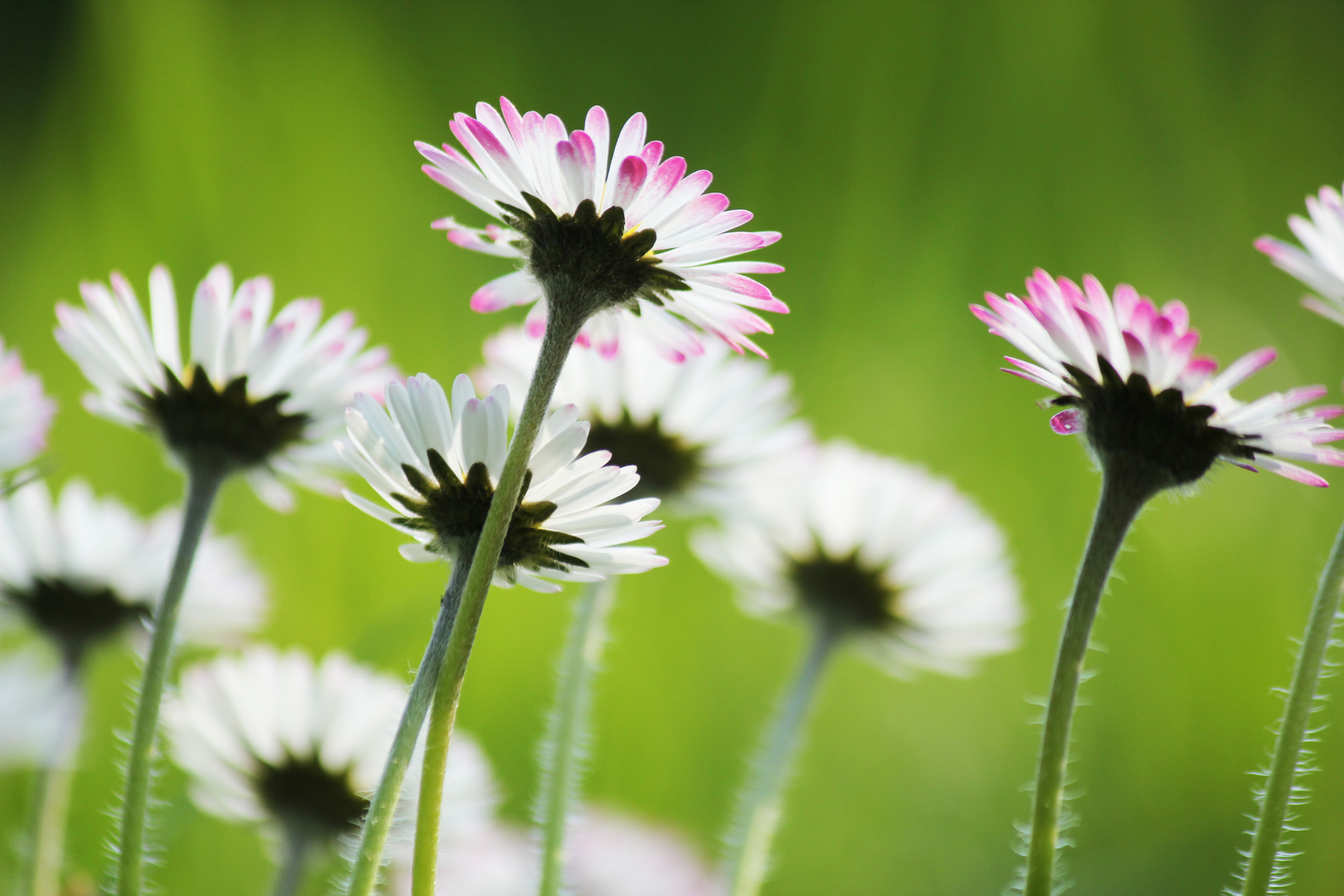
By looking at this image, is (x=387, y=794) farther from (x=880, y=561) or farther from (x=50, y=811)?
(x=880, y=561)

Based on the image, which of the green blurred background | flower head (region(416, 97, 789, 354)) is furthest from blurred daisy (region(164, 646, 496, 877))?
the green blurred background

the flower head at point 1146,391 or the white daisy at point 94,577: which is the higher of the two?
the flower head at point 1146,391

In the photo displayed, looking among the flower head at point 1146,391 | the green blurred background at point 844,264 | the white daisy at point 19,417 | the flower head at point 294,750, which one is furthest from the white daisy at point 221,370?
the green blurred background at point 844,264

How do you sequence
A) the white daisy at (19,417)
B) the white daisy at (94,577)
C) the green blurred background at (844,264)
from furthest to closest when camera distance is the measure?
the green blurred background at (844,264) < the white daisy at (94,577) < the white daisy at (19,417)

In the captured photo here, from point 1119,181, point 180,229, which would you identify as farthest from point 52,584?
point 1119,181

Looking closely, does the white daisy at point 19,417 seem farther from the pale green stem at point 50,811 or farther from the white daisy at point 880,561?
the white daisy at point 880,561

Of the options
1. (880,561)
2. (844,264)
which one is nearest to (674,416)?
(880,561)
